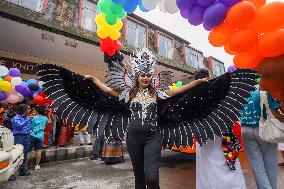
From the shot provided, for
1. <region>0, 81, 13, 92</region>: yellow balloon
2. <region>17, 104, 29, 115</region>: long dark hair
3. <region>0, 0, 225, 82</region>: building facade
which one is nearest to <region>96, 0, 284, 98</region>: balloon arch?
<region>17, 104, 29, 115</region>: long dark hair

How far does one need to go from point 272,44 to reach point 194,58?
1620cm

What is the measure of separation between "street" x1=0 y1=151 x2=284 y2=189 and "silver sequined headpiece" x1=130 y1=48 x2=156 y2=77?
8.12ft

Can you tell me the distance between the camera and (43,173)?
6.18 metres

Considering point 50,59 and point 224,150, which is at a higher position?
point 50,59

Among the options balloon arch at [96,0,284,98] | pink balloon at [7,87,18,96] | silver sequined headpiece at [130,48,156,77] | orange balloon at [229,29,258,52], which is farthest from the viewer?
pink balloon at [7,87,18,96]

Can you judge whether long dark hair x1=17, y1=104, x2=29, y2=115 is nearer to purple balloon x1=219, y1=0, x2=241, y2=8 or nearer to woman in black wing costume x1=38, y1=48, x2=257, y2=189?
woman in black wing costume x1=38, y1=48, x2=257, y2=189

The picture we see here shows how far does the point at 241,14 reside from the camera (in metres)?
2.70

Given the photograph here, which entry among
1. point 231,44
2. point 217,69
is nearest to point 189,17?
point 231,44

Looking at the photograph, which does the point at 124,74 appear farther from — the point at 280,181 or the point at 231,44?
the point at 280,181

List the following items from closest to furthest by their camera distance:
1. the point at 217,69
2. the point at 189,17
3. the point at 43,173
→ the point at 189,17, the point at 43,173, the point at 217,69

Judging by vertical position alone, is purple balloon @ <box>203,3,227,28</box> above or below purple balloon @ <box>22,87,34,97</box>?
above

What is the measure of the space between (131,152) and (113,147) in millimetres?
4363

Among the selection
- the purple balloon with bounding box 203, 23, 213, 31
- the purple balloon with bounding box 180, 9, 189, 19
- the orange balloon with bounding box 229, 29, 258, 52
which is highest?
the purple balloon with bounding box 180, 9, 189, 19

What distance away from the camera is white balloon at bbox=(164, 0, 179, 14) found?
388cm
